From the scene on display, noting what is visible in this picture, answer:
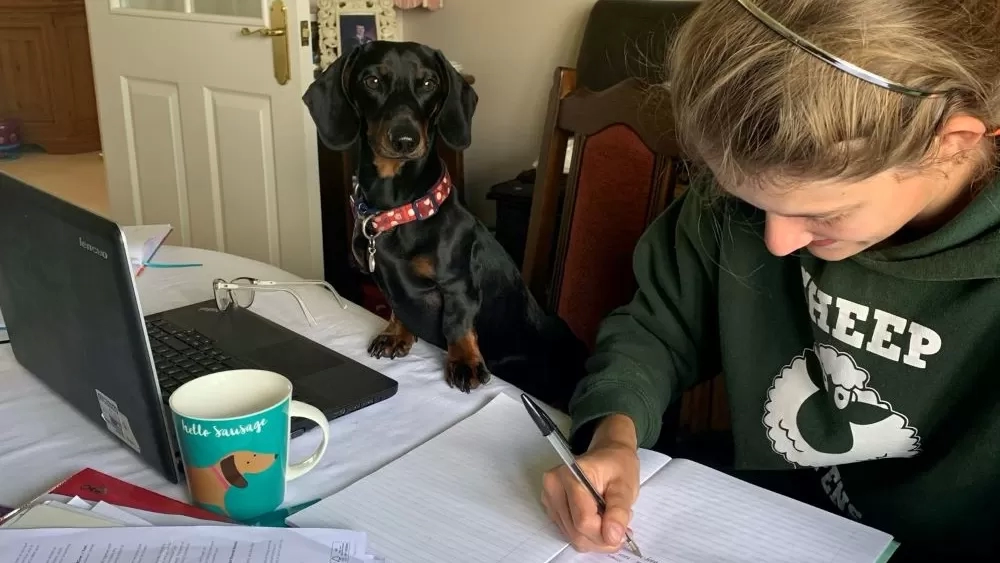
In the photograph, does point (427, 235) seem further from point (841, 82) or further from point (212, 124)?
point (212, 124)

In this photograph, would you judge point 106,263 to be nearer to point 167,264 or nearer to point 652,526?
point 652,526

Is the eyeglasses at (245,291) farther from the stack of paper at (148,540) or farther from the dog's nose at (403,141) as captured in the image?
the stack of paper at (148,540)

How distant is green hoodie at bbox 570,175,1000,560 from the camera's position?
30.9 inches

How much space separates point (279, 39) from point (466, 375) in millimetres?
1659

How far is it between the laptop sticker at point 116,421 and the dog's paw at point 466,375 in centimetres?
35

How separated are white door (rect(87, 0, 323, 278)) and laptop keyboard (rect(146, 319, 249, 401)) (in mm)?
1433

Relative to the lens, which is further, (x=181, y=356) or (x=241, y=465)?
(x=181, y=356)

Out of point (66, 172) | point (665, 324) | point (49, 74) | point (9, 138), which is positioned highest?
point (665, 324)

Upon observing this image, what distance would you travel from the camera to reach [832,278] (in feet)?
2.81

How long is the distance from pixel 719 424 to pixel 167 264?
1.04 metres

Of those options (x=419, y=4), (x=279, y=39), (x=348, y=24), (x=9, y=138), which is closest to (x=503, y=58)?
(x=419, y=4)

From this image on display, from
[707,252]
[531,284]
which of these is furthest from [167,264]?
[707,252]

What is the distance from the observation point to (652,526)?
2.36 feet

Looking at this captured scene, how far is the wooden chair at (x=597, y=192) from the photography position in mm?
1252
